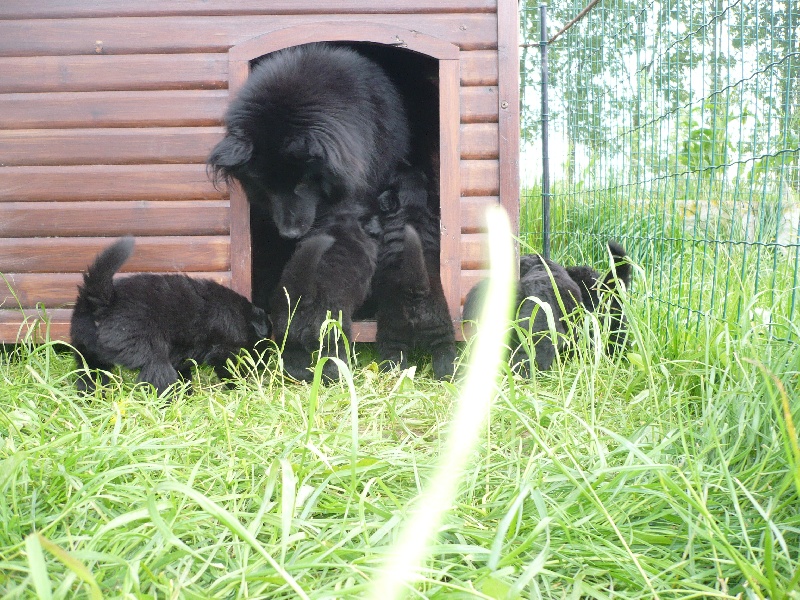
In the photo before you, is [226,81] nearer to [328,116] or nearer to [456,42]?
[328,116]

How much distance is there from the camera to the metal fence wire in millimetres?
2609

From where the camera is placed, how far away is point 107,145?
2.83m

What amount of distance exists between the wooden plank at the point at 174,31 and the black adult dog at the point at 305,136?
17 centimetres

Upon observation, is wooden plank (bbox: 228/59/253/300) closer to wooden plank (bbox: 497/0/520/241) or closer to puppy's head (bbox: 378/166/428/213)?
puppy's head (bbox: 378/166/428/213)

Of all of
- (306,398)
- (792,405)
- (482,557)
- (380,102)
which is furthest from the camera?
(380,102)

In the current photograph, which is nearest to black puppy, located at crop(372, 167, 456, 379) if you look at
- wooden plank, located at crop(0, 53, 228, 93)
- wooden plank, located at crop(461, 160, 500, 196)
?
wooden plank, located at crop(461, 160, 500, 196)

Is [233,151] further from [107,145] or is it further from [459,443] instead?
[459,443]

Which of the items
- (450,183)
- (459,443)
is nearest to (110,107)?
(450,183)

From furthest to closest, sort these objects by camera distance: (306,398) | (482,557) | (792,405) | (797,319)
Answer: (306,398), (797,319), (792,405), (482,557)

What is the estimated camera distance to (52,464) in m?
1.44

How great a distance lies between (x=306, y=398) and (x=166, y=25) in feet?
5.57

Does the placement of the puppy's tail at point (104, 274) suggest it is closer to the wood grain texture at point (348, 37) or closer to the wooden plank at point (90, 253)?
Answer: the wooden plank at point (90, 253)

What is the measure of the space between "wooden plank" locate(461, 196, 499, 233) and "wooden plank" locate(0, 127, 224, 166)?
1060mm

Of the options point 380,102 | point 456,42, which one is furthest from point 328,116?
point 456,42
